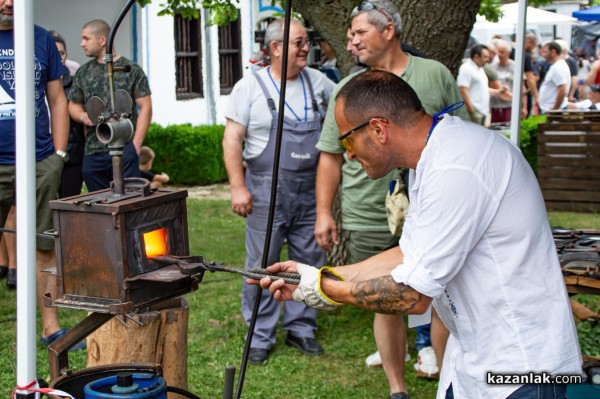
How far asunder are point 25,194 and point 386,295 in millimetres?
1134

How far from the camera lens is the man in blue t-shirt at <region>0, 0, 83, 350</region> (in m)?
5.50

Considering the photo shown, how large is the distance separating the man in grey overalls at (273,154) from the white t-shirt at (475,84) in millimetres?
7365

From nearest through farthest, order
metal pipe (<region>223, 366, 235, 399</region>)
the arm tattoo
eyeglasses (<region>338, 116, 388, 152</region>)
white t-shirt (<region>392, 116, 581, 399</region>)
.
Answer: white t-shirt (<region>392, 116, 581, 399</region>) < the arm tattoo < eyeglasses (<region>338, 116, 388, 152</region>) < metal pipe (<region>223, 366, 235, 399</region>)

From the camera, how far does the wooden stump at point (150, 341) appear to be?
4105 mm

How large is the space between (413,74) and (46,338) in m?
2.62

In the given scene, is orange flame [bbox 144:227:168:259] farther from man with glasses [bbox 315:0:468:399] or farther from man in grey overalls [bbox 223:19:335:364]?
man in grey overalls [bbox 223:19:335:364]

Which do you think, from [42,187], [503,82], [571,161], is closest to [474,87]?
[571,161]

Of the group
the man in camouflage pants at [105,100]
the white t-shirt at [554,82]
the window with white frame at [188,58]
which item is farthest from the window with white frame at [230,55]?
the man in camouflage pants at [105,100]

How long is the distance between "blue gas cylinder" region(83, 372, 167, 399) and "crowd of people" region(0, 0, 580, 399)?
0.44 meters

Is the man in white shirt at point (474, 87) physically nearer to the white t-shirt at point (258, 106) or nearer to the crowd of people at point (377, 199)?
the crowd of people at point (377, 199)

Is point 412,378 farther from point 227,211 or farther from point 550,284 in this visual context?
point 227,211

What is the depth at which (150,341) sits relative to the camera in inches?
164

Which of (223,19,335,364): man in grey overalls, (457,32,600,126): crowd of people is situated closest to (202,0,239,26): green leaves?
(223,19,335,364): man in grey overalls

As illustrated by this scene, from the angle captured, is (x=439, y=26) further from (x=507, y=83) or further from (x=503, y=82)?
(x=507, y=83)
